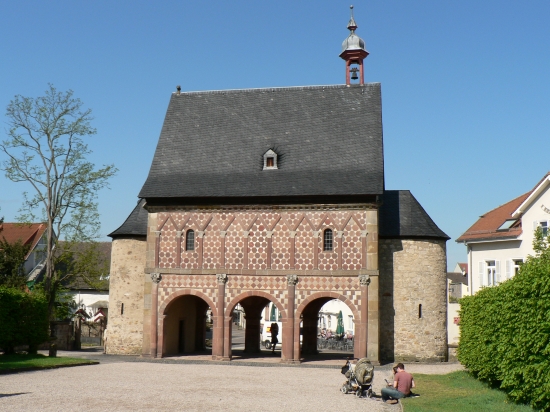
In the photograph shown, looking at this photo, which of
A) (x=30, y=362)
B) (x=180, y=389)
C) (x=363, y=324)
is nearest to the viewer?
(x=180, y=389)

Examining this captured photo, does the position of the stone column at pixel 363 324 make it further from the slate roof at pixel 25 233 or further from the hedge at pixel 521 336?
the slate roof at pixel 25 233

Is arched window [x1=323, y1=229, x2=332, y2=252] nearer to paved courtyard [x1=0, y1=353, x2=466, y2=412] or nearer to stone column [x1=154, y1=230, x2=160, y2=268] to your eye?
paved courtyard [x1=0, y1=353, x2=466, y2=412]

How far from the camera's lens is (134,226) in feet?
110

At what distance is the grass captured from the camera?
22791 mm

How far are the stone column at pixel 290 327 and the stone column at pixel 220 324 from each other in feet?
9.33

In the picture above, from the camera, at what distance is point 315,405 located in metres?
16.1

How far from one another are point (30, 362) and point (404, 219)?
57.5ft

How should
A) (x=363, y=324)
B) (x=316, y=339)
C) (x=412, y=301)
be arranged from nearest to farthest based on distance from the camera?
(x=363, y=324) → (x=412, y=301) → (x=316, y=339)

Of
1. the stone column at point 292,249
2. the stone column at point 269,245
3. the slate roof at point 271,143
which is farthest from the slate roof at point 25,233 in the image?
the stone column at point 292,249

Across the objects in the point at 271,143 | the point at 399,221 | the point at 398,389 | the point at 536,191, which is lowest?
the point at 398,389

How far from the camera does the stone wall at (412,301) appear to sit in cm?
3053

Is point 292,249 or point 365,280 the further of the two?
point 292,249

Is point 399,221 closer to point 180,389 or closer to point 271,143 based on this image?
point 271,143

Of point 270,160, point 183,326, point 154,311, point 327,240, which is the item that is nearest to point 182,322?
point 183,326
